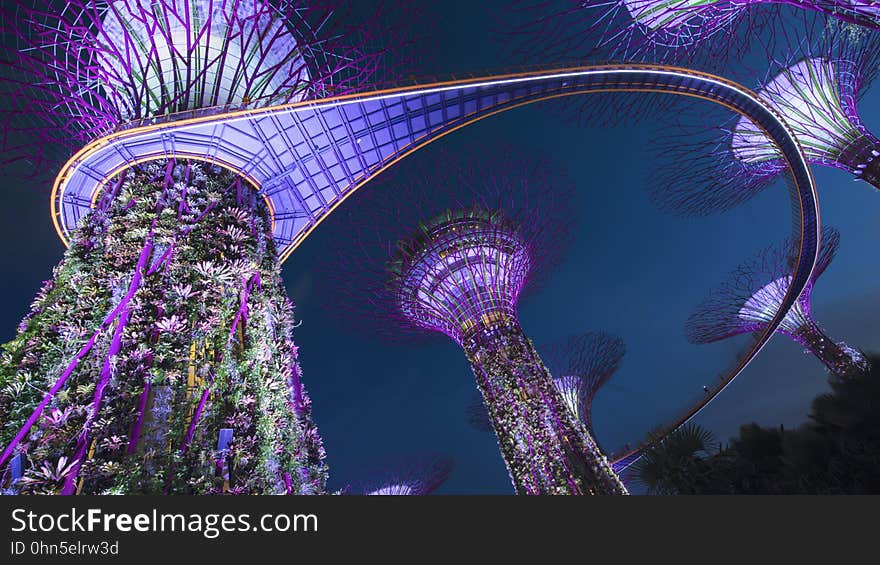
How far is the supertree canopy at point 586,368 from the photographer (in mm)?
26781

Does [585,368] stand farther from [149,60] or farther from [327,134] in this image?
[149,60]

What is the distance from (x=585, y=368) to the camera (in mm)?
27625

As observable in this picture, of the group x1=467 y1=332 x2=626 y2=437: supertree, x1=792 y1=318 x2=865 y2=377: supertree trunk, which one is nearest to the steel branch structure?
x1=792 y1=318 x2=865 y2=377: supertree trunk

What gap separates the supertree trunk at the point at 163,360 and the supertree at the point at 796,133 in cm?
1229

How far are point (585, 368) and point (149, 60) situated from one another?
26975 mm

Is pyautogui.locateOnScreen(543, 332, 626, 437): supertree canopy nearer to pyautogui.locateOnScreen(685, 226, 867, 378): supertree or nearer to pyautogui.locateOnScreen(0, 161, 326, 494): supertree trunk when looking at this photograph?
pyautogui.locateOnScreen(685, 226, 867, 378): supertree

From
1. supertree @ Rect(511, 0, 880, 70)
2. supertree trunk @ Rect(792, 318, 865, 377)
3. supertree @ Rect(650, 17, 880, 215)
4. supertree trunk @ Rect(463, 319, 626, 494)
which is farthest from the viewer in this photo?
supertree trunk @ Rect(792, 318, 865, 377)

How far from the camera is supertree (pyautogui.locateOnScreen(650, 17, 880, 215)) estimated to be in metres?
12.6

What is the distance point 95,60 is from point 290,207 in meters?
4.96

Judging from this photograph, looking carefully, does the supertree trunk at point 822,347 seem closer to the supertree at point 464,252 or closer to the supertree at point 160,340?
the supertree at point 464,252

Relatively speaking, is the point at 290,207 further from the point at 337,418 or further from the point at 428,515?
the point at 337,418

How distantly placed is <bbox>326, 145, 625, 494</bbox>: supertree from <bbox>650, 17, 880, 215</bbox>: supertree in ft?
16.3

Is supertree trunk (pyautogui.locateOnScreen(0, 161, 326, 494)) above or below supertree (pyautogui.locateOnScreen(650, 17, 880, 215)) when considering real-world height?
below

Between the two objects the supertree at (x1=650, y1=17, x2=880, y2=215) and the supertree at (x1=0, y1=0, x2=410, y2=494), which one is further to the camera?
the supertree at (x1=650, y1=17, x2=880, y2=215)
